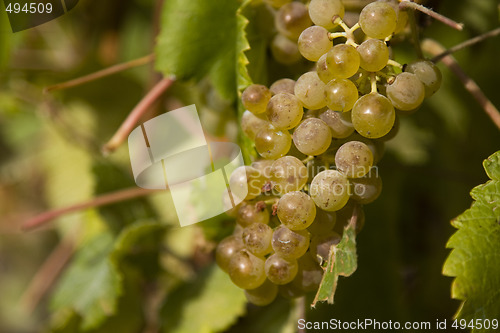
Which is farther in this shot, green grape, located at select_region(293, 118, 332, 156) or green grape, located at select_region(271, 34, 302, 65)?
green grape, located at select_region(271, 34, 302, 65)

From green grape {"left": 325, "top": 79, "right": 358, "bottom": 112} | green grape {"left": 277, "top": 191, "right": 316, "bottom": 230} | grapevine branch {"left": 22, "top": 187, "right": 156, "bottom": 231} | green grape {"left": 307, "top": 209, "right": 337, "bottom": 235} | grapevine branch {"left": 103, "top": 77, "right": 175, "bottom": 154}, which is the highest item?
green grape {"left": 325, "top": 79, "right": 358, "bottom": 112}

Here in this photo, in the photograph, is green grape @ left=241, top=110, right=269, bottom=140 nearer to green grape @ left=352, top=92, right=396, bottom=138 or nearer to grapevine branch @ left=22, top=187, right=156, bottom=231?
green grape @ left=352, top=92, right=396, bottom=138

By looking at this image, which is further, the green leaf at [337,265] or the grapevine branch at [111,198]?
the grapevine branch at [111,198]

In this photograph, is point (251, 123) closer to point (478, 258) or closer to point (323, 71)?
point (323, 71)

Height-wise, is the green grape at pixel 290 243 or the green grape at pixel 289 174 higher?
the green grape at pixel 289 174

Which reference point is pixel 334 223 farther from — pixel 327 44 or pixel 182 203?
pixel 182 203

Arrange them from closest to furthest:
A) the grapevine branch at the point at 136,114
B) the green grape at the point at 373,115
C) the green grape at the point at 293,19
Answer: the green grape at the point at 373,115, the green grape at the point at 293,19, the grapevine branch at the point at 136,114

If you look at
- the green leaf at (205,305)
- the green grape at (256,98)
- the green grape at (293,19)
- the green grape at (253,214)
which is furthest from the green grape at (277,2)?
the green leaf at (205,305)

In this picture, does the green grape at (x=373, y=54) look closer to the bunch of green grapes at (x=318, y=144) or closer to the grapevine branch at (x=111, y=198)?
the bunch of green grapes at (x=318, y=144)

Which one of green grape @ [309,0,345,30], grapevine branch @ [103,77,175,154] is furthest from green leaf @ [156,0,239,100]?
green grape @ [309,0,345,30]
